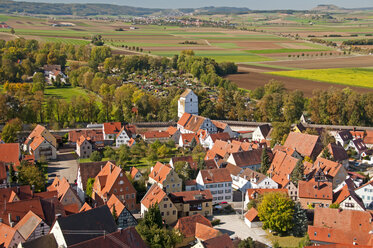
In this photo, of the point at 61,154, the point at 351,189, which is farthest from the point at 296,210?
the point at 61,154

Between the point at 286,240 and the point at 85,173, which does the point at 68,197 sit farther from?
the point at 286,240

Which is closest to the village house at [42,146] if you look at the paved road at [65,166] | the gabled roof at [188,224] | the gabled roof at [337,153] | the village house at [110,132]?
the paved road at [65,166]

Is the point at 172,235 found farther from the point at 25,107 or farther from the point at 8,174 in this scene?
the point at 25,107

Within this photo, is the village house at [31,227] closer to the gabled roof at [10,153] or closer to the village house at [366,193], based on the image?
the gabled roof at [10,153]

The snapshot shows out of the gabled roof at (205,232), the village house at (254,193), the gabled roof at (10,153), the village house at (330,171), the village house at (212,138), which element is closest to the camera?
Result: the gabled roof at (205,232)

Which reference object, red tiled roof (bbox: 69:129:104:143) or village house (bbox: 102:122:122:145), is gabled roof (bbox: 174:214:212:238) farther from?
village house (bbox: 102:122:122:145)

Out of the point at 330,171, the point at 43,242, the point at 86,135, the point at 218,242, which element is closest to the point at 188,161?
the point at 330,171
